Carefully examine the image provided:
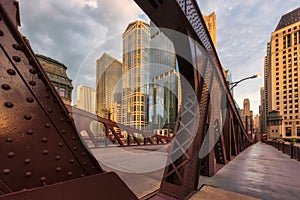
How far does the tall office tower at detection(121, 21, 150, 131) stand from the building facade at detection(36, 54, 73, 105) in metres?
31.3

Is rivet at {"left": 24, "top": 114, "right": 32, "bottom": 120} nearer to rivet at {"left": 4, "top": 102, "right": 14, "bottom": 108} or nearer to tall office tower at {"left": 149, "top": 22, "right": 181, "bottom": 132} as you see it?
rivet at {"left": 4, "top": 102, "right": 14, "bottom": 108}

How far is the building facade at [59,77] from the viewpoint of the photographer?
31.8 m

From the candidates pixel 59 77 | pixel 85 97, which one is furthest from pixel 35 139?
pixel 85 97

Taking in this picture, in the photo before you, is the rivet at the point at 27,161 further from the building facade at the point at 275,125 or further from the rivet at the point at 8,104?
the building facade at the point at 275,125

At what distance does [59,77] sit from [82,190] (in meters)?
39.1

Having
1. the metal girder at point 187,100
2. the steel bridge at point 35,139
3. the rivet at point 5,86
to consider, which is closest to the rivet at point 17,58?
the steel bridge at point 35,139

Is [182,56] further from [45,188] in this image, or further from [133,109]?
[133,109]

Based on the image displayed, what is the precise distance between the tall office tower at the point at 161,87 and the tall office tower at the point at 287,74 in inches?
2493

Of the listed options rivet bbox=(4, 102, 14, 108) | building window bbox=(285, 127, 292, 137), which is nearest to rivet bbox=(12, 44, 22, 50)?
rivet bbox=(4, 102, 14, 108)

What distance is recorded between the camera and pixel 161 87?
252 ft

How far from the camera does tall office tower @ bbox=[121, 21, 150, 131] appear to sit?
68.6 meters

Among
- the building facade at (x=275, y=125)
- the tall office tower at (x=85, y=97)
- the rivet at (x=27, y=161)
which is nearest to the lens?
the rivet at (x=27, y=161)

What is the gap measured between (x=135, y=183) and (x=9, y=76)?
424cm

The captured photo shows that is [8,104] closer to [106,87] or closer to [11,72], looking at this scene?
[11,72]
